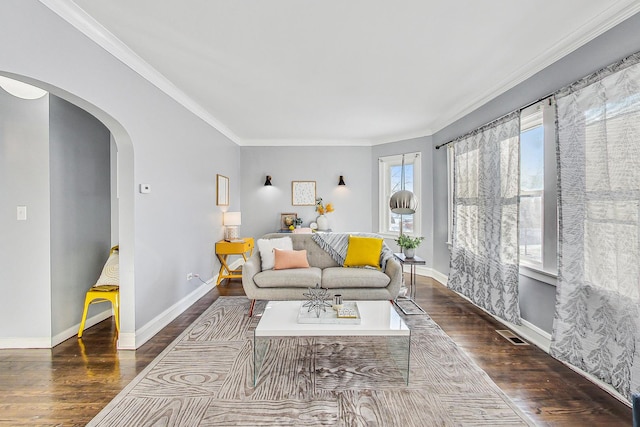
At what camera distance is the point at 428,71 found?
9.93 ft

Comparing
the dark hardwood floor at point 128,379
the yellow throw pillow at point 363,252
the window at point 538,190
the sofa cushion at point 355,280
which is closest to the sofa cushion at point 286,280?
the sofa cushion at point 355,280

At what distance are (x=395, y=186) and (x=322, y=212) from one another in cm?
150

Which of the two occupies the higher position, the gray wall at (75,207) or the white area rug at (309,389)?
the gray wall at (75,207)

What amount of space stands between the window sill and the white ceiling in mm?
1820

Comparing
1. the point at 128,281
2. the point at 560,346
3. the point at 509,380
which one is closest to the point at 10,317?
the point at 128,281

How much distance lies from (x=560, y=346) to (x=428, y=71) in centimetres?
265

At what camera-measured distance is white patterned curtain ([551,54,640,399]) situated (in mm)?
1883

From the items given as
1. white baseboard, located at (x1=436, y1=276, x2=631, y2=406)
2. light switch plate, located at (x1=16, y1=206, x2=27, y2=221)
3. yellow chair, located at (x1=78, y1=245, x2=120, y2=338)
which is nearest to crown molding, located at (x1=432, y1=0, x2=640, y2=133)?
white baseboard, located at (x1=436, y1=276, x2=631, y2=406)

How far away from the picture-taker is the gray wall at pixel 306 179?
613 centimetres

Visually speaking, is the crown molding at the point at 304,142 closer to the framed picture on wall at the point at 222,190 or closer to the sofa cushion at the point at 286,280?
the framed picture on wall at the point at 222,190

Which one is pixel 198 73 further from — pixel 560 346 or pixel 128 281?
pixel 560 346

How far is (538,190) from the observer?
2885mm

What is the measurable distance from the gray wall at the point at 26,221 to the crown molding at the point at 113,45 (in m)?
0.81

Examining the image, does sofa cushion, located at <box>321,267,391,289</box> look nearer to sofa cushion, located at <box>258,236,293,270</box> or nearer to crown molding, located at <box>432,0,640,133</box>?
sofa cushion, located at <box>258,236,293,270</box>
